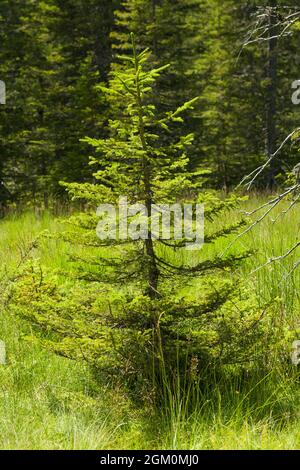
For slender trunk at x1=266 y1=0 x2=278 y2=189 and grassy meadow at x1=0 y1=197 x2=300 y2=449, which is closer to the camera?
grassy meadow at x1=0 y1=197 x2=300 y2=449

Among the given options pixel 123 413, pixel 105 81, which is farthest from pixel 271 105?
pixel 123 413

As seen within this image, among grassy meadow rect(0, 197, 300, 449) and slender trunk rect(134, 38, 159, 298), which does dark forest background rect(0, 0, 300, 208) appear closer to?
grassy meadow rect(0, 197, 300, 449)

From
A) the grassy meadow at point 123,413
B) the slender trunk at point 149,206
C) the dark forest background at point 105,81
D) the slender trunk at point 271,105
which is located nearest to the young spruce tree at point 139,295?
the slender trunk at point 149,206

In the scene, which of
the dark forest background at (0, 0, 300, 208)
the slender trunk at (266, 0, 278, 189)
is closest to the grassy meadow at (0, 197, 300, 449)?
the dark forest background at (0, 0, 300, 208)

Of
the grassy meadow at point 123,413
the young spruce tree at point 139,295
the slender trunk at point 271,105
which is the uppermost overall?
the slender trunk at point 271,105

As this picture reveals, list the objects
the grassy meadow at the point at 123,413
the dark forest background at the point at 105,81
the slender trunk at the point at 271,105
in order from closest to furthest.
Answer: the grassy meadow at the point at 123,413
the dark forest background at the point at 105,81
the slender trunk at the point at 271,105

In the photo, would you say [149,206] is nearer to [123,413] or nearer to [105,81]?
[123,413]

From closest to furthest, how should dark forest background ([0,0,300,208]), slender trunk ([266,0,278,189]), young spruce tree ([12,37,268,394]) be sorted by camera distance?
young spruce tree ([12,37,268,394])
dark forest background ([0,0,300,208])
slender trunk ([266,0,278,189])

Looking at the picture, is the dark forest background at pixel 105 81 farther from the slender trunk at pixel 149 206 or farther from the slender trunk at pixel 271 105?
the slender trunk at pixel 149 206

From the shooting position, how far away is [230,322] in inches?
161

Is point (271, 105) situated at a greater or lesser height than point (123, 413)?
greater

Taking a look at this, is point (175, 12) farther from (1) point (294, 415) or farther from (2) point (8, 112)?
(1) point (294, 415)

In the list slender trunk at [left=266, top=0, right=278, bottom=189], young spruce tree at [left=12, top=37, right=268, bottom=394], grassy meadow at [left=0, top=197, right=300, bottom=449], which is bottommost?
grassy meadow at [left=0, top=197, right=300, bottom=449]

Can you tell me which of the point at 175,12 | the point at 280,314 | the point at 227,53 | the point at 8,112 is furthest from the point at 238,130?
the point at 280,314
